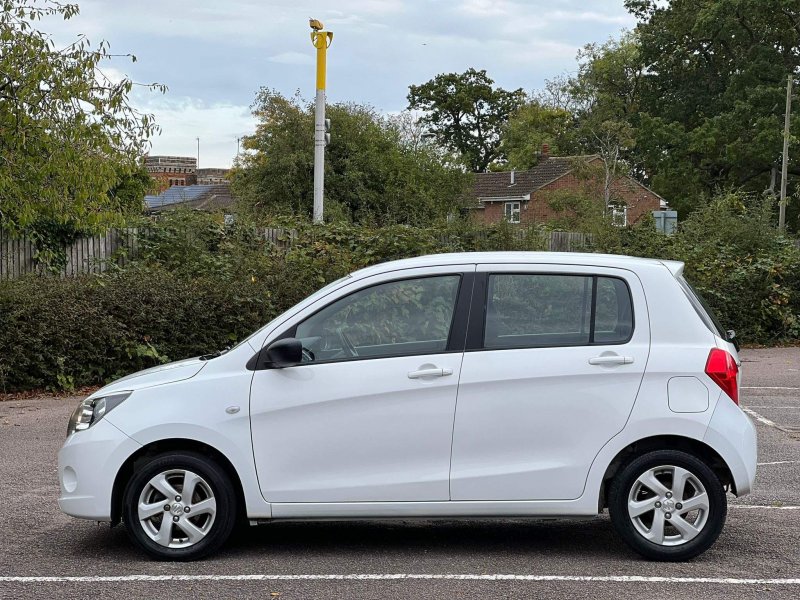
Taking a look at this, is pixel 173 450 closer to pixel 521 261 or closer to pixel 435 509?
pixel 435 509

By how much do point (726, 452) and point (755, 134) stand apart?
46934 millimetres

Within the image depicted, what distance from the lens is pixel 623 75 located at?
7238 centimetres

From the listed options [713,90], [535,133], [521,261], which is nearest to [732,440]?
[521,261]

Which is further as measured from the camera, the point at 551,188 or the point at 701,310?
the point at 551,188

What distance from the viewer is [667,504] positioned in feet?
19.3

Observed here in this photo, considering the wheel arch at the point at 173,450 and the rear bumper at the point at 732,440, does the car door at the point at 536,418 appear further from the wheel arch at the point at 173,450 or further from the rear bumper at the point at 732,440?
the wheel arch at the point at 173,450

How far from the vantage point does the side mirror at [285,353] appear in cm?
592

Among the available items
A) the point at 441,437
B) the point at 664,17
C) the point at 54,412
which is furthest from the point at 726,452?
the point at 664,17

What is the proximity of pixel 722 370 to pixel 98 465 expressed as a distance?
3.50 m

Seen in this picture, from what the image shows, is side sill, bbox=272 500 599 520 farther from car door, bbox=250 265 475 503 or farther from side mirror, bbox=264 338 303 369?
side mirror, bbox=264 338 303 369

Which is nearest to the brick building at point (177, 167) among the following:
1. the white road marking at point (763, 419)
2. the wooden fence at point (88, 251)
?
the wooden fence at point (88, 251)

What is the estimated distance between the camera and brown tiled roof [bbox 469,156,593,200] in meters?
68.6

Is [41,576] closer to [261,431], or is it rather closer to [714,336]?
[261,431]

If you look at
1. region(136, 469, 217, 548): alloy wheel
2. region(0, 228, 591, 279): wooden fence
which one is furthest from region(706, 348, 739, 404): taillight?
region(0, 228, 591, 279): wooden fence
